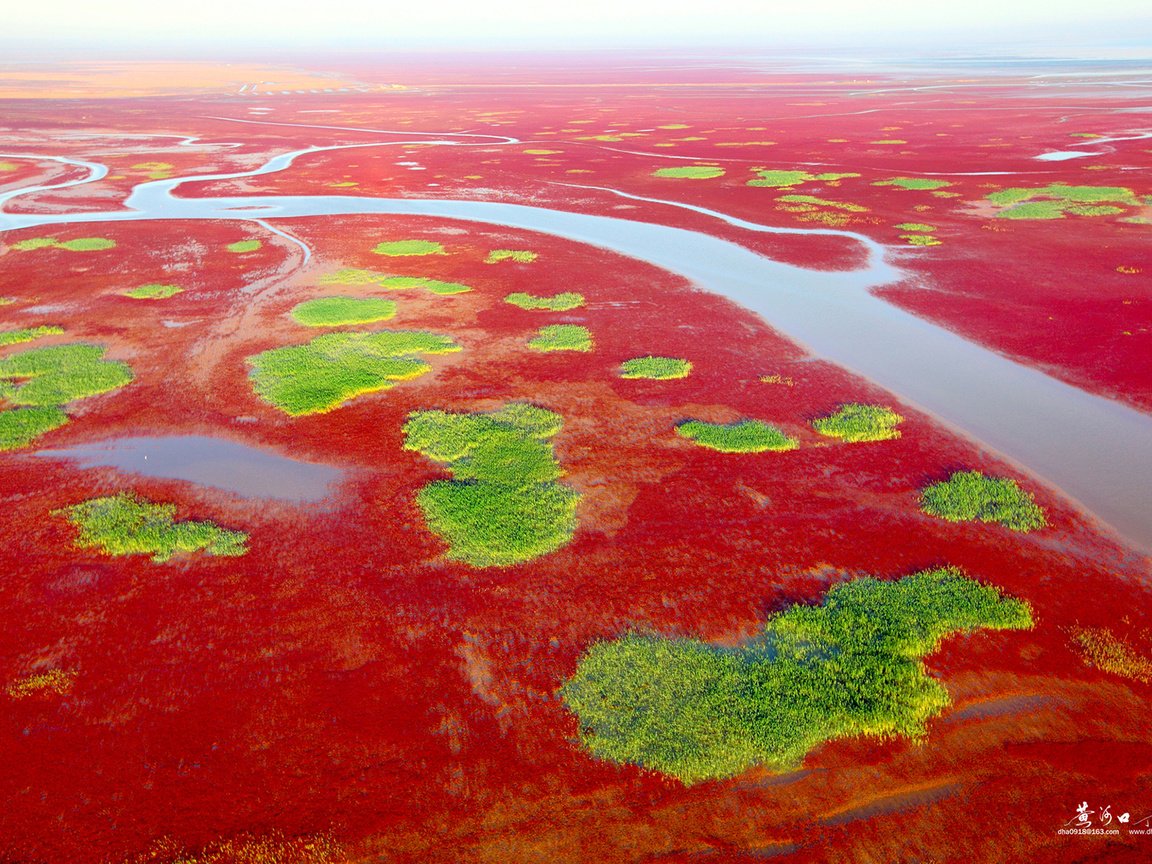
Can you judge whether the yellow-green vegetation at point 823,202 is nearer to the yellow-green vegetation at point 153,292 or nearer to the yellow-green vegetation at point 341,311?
the yellow-green vegetation at point 341,311

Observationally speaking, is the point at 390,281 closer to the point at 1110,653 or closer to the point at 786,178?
the point at 1110,653

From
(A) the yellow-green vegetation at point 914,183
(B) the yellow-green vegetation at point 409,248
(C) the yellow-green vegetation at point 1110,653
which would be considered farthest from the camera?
(A) the yellow-green vegetation at point 914,183

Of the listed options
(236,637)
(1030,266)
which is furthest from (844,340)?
(236,637)

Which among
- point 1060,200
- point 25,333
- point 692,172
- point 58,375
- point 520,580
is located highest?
point 692,172

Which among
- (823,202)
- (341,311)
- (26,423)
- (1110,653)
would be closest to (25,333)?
(26,423)

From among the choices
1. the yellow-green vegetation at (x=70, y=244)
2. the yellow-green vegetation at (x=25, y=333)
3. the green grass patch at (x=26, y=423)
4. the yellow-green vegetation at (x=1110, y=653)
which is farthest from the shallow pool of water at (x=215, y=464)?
the yellow-green vegetation at (x=70, y=244)

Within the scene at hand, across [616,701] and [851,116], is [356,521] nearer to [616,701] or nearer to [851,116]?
[616,701]
